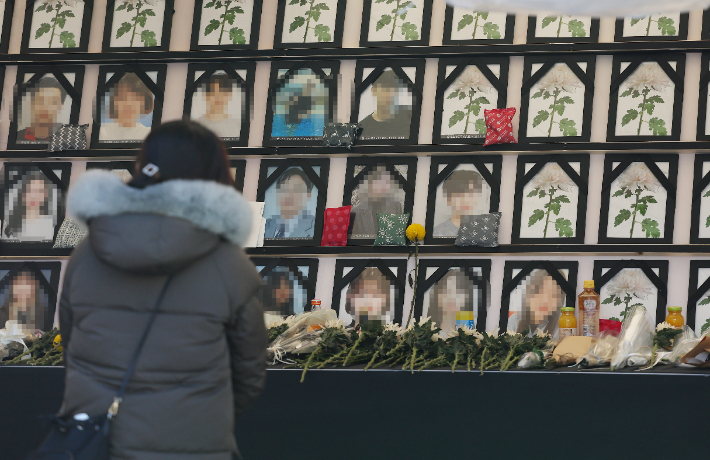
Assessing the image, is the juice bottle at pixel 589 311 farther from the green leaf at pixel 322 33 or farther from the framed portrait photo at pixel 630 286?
the green leaf at pixel 322 33

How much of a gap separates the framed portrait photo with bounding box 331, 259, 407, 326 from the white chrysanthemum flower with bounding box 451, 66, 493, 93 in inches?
39.2

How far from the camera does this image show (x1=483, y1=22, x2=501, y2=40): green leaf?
387 centimetres

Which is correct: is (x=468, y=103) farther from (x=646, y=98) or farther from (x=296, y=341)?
(x=296, y=341)

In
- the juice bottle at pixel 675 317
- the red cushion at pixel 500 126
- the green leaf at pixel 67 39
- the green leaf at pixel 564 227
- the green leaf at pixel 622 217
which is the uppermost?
the green leaf at pixel 67 39

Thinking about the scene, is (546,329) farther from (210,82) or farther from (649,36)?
(210,82)

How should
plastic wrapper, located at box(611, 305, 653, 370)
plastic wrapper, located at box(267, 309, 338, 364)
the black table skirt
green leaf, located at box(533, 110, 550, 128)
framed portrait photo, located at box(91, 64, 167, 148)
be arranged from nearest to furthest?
the black table skirt → plastic wrapper, located at box(611, 305, 653, 370) → plastic wrapper, located at box(267, 309, 338, 364) → green leaf, located at box(533, 110, 550, 128) → framed portrait photo, located at box(91, 64, 167, 148)

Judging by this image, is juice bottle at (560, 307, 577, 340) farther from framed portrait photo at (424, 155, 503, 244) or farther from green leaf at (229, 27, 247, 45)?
green leaf at (229, 27, 247, 45)

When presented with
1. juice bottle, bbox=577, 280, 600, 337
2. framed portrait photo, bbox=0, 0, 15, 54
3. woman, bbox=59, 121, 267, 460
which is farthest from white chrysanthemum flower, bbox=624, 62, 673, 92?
framed portrait photo, bbox=0, 0, 15, 54

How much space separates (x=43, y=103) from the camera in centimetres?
421

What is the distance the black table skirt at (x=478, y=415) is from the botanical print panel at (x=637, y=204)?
1176 millimetres

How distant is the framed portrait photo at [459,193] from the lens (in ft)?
12.5

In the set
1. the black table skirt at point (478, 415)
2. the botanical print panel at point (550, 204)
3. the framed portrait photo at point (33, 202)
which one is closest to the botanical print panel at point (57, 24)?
the framed portrait photo at point (33, 202)

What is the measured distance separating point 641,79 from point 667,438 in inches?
77.8

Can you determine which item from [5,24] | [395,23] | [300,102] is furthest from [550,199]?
[5,24]
